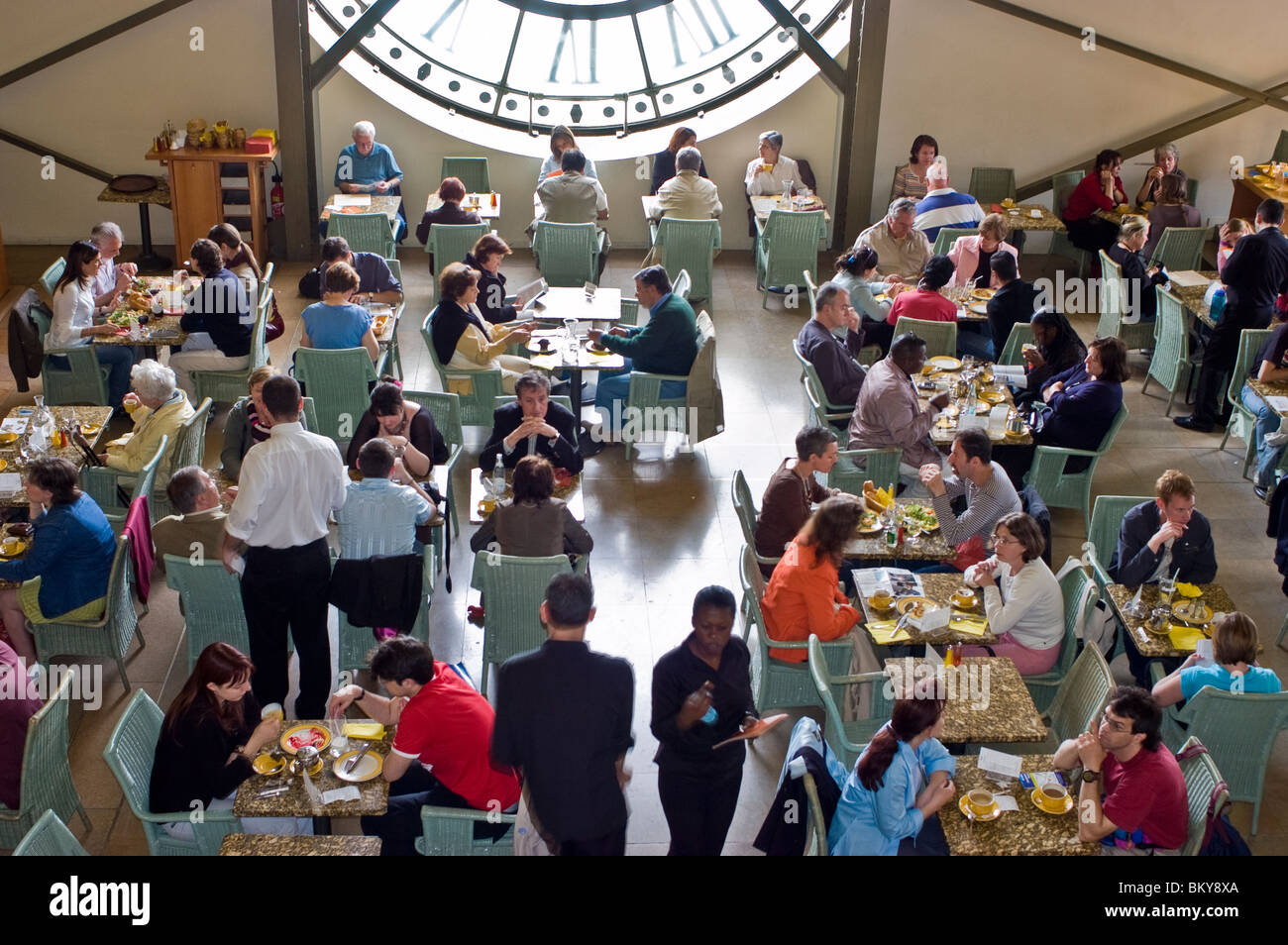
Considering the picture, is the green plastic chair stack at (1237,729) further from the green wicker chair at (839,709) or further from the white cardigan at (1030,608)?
the green wicker chair at (839,709)

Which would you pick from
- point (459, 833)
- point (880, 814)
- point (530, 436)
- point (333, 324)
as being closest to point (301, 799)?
point (459, 833)

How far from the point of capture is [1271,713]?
5449mm

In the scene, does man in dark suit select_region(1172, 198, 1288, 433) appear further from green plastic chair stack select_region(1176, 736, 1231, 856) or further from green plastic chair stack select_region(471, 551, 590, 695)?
green plastic chair stack select_region(471, 551, 590, 695)

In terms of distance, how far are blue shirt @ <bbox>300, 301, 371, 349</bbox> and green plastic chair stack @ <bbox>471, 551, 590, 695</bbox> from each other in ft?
9.12

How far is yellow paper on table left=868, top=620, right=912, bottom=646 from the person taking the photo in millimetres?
5918

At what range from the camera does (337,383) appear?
27.4ft

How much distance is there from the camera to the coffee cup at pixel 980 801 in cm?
493

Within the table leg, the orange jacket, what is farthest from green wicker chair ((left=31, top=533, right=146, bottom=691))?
the table leg

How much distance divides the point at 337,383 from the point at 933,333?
3973mm

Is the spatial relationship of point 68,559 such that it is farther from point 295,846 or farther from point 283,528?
point 295,846

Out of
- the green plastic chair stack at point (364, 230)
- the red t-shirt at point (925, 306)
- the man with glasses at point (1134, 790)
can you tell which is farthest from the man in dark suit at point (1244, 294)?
the green plastic chair stack at point (364, 230)

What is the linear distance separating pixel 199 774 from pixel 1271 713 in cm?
428
